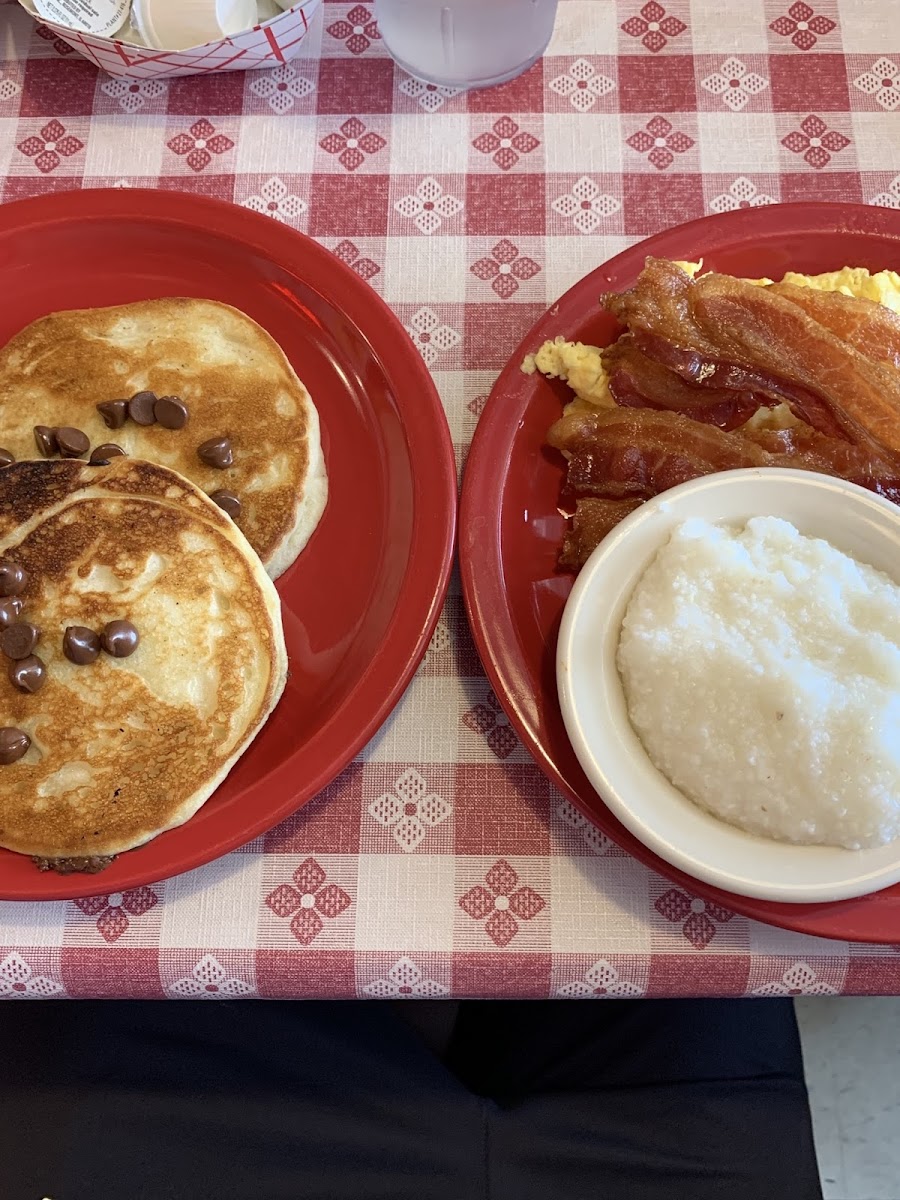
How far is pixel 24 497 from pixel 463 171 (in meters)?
1.09

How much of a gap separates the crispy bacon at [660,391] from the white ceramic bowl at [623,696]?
218 mm

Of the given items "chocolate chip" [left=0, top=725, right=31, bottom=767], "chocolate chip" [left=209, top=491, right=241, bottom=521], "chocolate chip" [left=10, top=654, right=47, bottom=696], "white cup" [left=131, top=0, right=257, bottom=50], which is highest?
"white cup" [left=131, top=0, right=257, bottom=50]

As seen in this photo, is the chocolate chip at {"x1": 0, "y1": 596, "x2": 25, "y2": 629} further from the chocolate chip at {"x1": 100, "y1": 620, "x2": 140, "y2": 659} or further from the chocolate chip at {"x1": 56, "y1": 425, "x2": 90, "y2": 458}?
the chocolate chip at {"x1": 56, "y1": 425, "x2": 90, "y2": 458}

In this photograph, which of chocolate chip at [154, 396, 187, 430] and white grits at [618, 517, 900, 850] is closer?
white grits at [618, 517, 900, 850]

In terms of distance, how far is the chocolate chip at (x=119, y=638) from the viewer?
139 cm

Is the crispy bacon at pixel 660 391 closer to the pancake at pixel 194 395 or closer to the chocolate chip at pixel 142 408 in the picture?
the pancake at pixel 194 395

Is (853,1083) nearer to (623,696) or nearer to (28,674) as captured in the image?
(623,696)

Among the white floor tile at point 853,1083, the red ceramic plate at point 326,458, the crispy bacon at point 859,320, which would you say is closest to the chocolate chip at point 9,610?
the red ceramic plate at point 326,458

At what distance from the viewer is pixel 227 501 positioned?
151 centimetres

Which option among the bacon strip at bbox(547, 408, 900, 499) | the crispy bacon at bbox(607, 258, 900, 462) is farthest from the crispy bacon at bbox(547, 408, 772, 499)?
the crispy bacon at bbox(607, 258, 900, 462)

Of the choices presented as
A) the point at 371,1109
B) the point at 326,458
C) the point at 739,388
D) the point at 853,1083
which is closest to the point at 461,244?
the point at 326,458

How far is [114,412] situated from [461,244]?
774mm

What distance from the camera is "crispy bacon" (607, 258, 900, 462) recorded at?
1.49m

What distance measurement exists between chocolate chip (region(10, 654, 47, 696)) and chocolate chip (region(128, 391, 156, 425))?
0.42 meters
